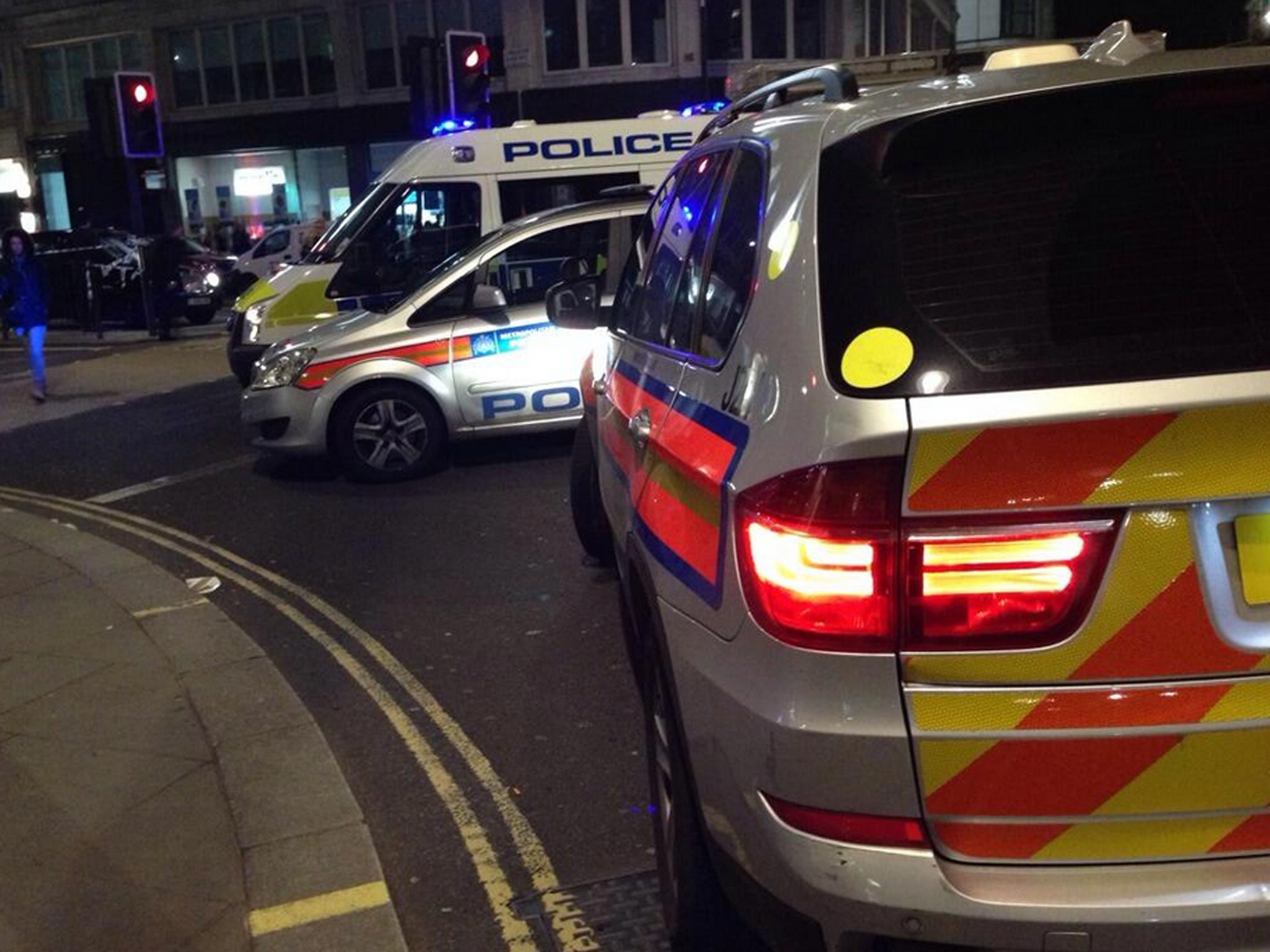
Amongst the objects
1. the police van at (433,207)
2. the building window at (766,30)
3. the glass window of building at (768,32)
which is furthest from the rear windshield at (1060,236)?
the glass window of building at (768,32)

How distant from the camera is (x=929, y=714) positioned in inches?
81.8

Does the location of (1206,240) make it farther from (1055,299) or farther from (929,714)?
(929,714)

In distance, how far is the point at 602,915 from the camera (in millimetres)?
3430

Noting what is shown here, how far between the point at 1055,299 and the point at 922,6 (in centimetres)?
4471

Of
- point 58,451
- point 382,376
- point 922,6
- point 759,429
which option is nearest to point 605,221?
point 382,376

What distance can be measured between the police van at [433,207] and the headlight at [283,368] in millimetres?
2305

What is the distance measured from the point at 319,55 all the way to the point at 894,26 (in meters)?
16.3

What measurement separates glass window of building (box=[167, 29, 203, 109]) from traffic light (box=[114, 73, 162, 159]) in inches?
725

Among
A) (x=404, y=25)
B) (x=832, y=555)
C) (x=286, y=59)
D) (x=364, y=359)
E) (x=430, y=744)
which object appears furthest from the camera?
(x=286, y=59)

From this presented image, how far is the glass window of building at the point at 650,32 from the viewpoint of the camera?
29.7m

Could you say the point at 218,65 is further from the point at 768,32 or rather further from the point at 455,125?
the point at 455,125

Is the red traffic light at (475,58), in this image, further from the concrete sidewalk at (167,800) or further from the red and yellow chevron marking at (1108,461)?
the red and yellow chevron marking at (1108,461)

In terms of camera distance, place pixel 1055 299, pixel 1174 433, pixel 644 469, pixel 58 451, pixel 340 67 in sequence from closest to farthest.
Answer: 1. pixel 1174 433
2. pixel 1055 299
3. pixel 644 469
4. pixel 58 451
5. pixel 340 67

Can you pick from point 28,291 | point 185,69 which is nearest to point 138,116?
point 28,291
